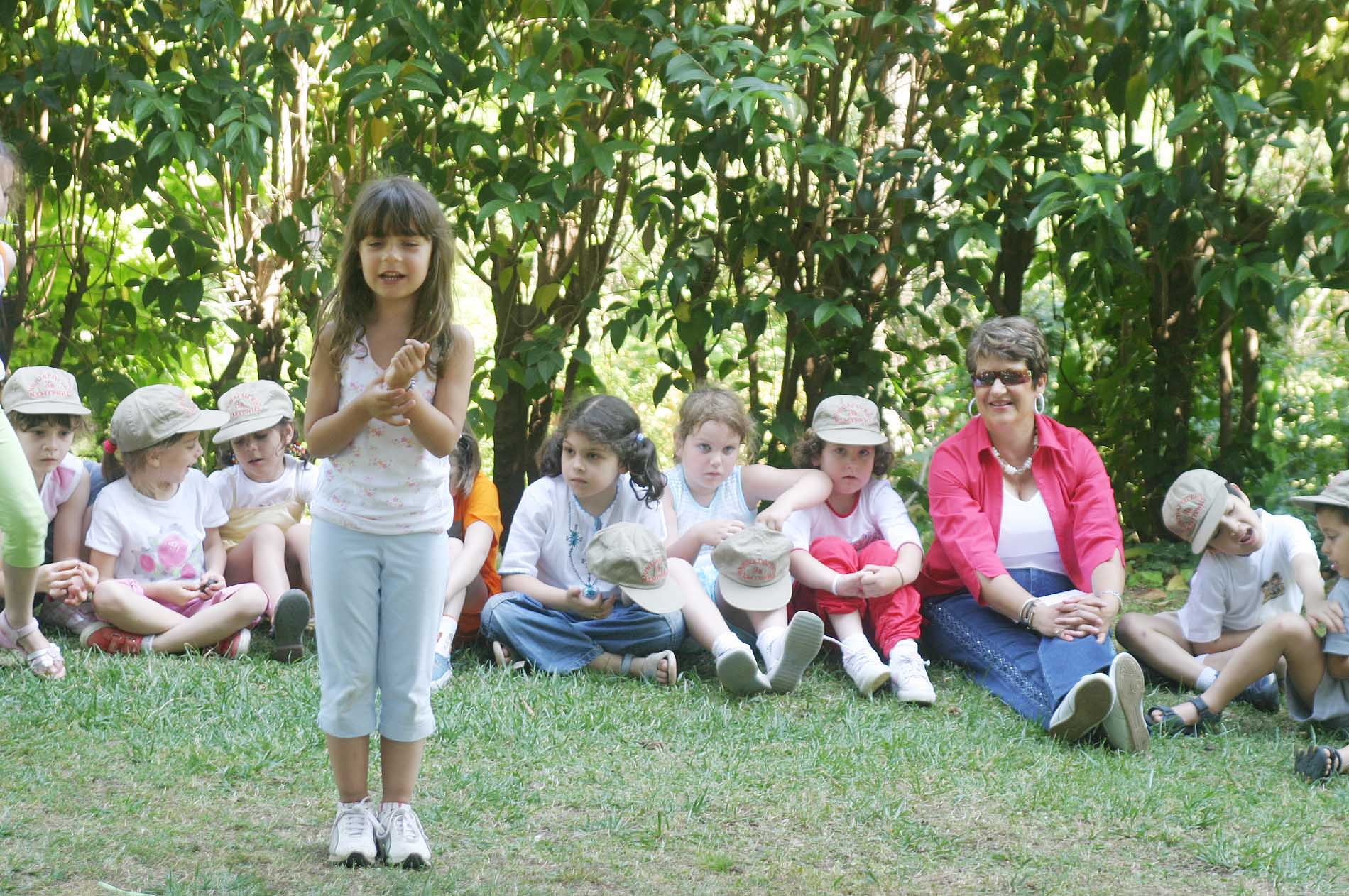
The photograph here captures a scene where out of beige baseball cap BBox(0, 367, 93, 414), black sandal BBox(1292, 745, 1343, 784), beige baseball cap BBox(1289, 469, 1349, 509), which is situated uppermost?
beige baseball cap BBox(0, 367, 93, 414)

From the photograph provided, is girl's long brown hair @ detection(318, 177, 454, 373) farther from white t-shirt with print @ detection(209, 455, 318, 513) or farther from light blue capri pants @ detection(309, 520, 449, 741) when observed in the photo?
white t-shirt with print @ detection(209, 455, 318, 513)

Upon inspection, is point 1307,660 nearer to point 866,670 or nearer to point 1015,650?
point 1015,650

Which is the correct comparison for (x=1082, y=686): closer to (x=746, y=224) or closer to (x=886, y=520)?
(x=886, y=520)

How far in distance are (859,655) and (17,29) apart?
3763 mm

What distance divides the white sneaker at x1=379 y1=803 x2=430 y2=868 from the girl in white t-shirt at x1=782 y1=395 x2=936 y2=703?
1758mm

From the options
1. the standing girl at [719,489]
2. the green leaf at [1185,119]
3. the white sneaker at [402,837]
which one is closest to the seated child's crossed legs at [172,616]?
the standing girl at [719,489]

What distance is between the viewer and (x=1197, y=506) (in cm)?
405

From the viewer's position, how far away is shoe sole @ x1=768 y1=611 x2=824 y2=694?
3.87m

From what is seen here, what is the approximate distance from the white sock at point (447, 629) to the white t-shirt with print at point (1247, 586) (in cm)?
222

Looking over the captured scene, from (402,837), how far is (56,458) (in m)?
2.30

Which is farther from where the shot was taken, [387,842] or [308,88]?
[308,88]

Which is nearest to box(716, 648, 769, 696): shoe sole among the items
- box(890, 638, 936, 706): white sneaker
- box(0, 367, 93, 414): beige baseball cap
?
box(890, 638, 936, 706): white sneaker

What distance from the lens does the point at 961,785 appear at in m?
3.24

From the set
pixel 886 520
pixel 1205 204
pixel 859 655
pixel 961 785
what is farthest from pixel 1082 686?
pixel 1205 204
